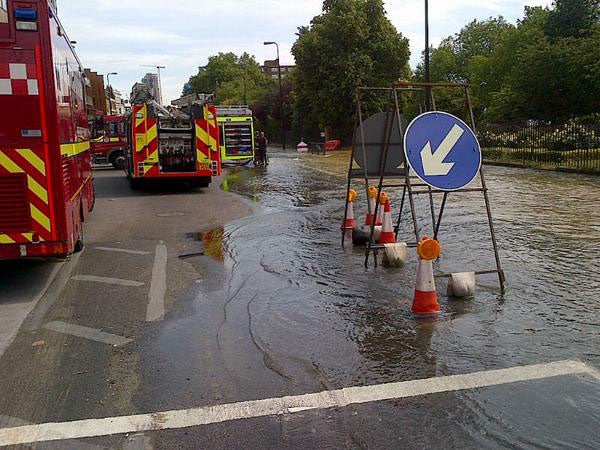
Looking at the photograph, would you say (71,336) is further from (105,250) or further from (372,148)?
(372,148)

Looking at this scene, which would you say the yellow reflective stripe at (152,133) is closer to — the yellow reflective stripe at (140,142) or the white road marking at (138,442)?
the yellow reflective stripe at (140,142)

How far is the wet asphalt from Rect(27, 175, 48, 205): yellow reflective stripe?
1163mm

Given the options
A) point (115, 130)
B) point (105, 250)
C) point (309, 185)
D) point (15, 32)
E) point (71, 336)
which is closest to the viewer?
point (71, 336)

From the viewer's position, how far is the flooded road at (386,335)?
11.8 ft

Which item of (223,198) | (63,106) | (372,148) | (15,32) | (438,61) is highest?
(438,61)

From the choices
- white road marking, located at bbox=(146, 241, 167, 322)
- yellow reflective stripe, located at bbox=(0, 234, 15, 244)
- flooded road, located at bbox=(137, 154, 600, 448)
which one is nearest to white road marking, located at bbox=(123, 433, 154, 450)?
flooded road, located at bbox=(137, 154, 600, 448)

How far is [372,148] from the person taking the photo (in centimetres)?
845

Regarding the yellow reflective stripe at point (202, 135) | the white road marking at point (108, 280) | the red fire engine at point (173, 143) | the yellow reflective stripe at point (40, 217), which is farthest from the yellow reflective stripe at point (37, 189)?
the yellow reflective stripe at point (202, 135)

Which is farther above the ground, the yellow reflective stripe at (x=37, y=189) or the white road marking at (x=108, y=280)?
the yellow reflective stripe at (x=37, y=189)

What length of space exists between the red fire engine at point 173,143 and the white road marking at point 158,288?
28.1 feet

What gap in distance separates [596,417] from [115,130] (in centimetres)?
2811

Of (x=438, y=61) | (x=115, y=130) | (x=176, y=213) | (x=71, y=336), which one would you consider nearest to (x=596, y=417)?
(x=71, y=336)

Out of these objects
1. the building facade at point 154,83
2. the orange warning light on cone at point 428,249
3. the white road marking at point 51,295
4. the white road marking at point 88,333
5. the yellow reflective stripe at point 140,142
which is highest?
the building facade at point 154,83

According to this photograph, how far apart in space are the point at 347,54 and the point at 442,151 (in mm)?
42962
